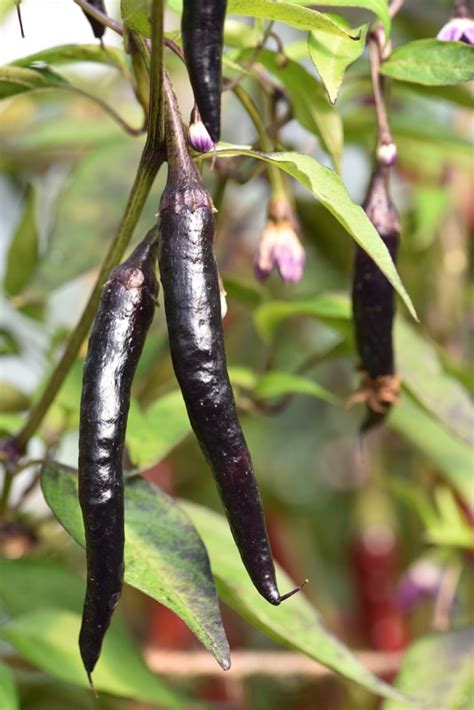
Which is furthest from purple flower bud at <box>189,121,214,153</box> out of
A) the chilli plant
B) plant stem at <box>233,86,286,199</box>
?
plant stem at <box>233,86,286,199</box>

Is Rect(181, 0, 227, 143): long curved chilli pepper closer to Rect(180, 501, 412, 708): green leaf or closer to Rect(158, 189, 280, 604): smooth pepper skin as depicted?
Rect(158, 189, 280, 604): smooth pepper skin

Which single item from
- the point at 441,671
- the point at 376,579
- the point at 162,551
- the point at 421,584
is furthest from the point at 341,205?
the point at 376,579

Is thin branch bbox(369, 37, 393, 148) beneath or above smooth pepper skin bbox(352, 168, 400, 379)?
above

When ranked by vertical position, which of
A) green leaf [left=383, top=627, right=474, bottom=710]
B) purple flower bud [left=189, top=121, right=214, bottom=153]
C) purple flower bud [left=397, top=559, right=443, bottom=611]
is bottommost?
purple flower bud [left=397, top=559, right=443, bottom=611]

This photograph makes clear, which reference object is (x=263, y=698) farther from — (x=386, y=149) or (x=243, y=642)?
(x=386, y=149)

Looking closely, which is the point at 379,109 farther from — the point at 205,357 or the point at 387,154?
the point at 205,357
